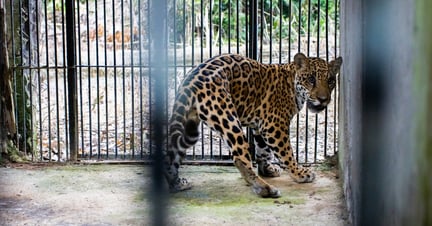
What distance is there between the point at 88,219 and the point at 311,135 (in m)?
3.59

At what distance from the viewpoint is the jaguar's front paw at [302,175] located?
207 inches

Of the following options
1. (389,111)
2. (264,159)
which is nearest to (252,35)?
(264,159)

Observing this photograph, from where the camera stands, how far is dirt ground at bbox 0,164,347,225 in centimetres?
432

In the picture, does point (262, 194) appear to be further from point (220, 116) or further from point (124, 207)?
point (124, 207)

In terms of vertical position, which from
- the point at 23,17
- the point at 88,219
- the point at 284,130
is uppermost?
the point at 23,17

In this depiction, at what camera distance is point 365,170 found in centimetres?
304

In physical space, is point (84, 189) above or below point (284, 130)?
below

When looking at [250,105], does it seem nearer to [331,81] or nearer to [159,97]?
[331,81]

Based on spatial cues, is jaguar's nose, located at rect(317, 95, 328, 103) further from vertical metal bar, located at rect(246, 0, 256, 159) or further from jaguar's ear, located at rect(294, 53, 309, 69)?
vertical metal bar, located at rect(246, 0, 256, 159)

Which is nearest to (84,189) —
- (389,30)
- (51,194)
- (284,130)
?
(51,194)

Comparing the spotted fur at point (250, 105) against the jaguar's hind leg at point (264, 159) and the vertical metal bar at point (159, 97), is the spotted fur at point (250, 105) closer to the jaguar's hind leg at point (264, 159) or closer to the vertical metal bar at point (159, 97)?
the jaguar's hind leg at point (264, 159)

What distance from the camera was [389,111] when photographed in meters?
2.61

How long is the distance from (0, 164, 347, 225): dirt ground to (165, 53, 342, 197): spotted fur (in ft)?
0.53

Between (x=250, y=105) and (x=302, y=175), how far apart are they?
660 mm
